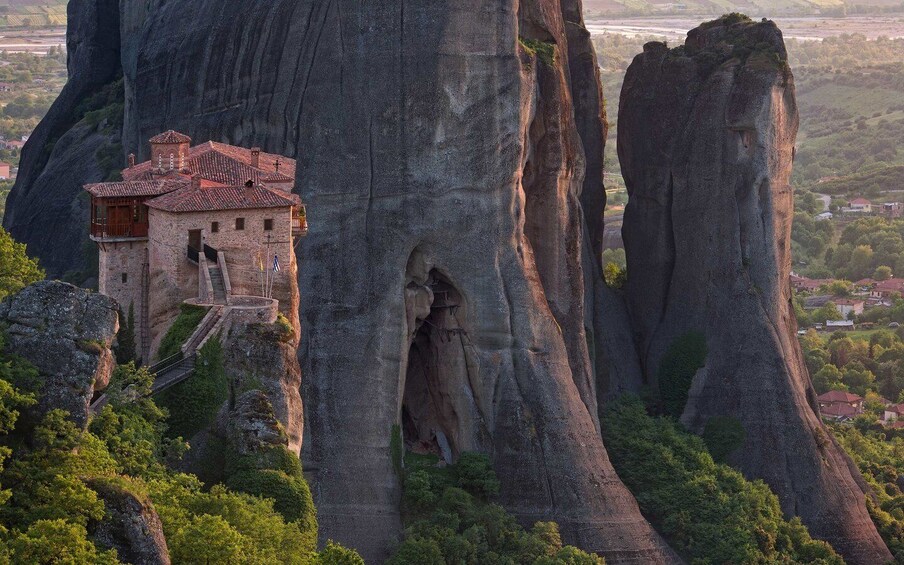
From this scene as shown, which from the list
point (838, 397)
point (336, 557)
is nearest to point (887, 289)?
point (838, 397)

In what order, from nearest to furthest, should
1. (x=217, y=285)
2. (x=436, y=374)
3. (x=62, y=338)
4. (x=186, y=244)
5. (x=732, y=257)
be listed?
(x=62, y=338)
(x=217, y=285)
(x=186, y=244)
(x=436, y=374)
(x=732, y=257)

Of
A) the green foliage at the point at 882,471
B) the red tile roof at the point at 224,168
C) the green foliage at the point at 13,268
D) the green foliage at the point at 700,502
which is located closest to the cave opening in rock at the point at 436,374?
the green foliage at the point at 700,502

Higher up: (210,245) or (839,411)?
(210,245)

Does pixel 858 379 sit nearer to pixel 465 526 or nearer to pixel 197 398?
pixel 465 526

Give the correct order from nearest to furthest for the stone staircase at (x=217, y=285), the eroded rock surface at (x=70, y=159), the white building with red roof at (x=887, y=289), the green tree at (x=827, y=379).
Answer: the stone staircase at (x=217, y=285) → the eroded rock surface at (x=70, y=159) → the green tree at (x=827, y=379) → the white building with red roof at (x=887, y=289)

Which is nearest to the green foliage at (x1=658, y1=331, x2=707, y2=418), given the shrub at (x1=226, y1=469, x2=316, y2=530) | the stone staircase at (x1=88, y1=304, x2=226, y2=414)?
the shrub at (x1=226, y1=469, x2=316, y2=530)

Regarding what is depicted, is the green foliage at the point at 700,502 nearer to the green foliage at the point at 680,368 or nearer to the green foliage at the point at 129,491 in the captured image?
the green foliage at the point at 680,368
